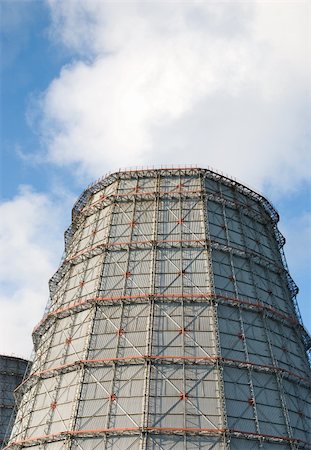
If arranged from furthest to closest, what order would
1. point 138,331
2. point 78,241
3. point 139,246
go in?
1. point 78,241
2. point 139,246
3. point 138,331

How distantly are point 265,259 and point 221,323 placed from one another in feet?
26.2

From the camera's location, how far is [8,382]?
49625mm

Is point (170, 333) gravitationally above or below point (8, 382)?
below

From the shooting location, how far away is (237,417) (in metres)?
23.3

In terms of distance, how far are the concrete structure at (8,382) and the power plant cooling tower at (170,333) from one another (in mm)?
18890

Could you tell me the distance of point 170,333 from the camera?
2584 cm

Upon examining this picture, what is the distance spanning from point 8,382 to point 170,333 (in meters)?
31.4

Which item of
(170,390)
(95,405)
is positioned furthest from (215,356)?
(95,405)

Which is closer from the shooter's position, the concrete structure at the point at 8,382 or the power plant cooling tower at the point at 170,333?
the power plant cooling tower at the point at 170,333

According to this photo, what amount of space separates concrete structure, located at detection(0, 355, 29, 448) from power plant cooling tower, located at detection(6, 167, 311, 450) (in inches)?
744

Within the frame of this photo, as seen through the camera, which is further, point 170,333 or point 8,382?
point 8,382

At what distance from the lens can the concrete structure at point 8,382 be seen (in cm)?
4647

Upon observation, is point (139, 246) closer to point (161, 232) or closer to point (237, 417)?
point (161, 232)

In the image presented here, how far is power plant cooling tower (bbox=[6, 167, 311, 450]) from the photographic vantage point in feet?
76.1
